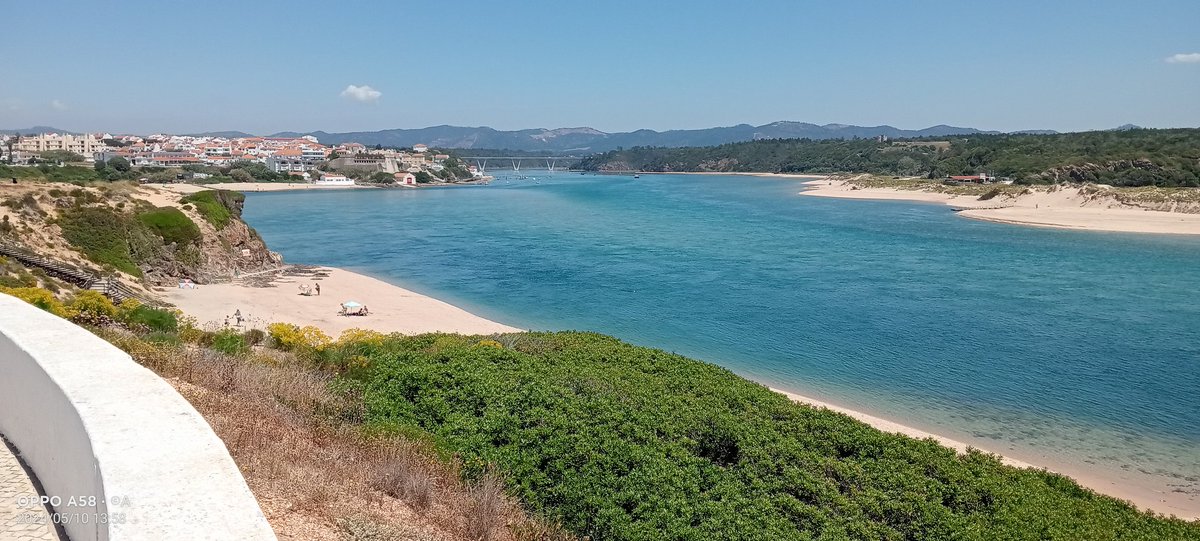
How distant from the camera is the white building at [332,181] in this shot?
387 feet

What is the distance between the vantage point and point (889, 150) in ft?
465

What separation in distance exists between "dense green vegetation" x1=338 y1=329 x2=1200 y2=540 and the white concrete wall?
296cm

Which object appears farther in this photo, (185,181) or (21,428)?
(185,181)

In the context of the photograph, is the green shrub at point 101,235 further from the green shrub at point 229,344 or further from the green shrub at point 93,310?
the green shrub at point 229,344

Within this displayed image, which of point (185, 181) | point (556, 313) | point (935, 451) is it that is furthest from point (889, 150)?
point (935, 451)

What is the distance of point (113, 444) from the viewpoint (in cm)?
362

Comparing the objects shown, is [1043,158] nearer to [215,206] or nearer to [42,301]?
[215,206]

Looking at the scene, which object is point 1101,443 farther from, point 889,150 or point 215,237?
point 889,150

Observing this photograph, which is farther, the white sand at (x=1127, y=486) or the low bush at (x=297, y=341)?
the low bush at (x=297, y=341)

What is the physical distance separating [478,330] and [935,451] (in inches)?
626

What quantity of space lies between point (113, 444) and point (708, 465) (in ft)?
15.1

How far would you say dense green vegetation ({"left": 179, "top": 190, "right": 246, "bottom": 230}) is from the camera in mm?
31719

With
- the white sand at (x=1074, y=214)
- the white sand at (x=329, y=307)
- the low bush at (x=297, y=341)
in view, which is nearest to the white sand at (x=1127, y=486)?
the low bush at (x=297, y=341)

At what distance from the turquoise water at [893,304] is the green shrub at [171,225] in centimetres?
772
